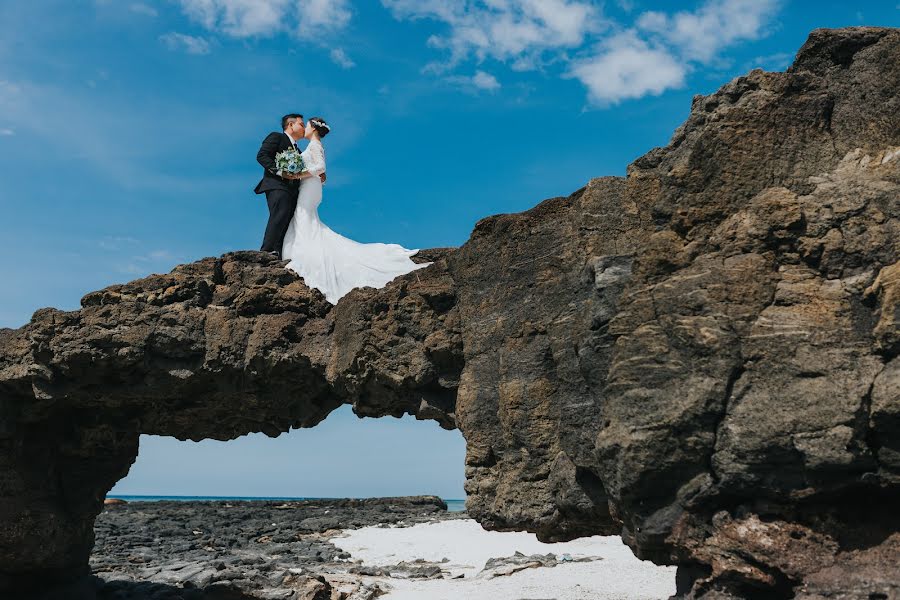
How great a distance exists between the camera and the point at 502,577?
43.2 ft

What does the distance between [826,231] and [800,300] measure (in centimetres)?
48

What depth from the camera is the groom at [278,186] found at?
426 inches

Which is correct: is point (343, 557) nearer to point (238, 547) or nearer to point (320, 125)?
point (238, 547)

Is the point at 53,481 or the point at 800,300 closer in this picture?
the point at 800,300

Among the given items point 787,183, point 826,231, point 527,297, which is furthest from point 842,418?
point 527,297

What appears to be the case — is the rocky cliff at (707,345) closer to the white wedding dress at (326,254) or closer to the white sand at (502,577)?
the white wedding dress at (326,254)

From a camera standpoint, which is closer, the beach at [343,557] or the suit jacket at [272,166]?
the suit jacket at [272,166]

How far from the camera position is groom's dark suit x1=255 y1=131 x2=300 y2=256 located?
10820 mm

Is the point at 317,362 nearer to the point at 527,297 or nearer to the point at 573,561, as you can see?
the point at 527,297

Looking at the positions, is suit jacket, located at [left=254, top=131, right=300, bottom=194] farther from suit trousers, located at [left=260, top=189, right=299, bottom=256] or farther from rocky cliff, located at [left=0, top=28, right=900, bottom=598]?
rocky cliff, located at [left=0, top=28, right=900, bottom=598]

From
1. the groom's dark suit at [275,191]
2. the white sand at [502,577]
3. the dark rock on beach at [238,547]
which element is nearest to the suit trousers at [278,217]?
the groom's dark suit at [275,191]

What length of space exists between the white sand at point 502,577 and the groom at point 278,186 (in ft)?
16.9

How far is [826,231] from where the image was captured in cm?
568

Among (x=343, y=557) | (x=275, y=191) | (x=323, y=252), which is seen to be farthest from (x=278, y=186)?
(x=343, y=557)
